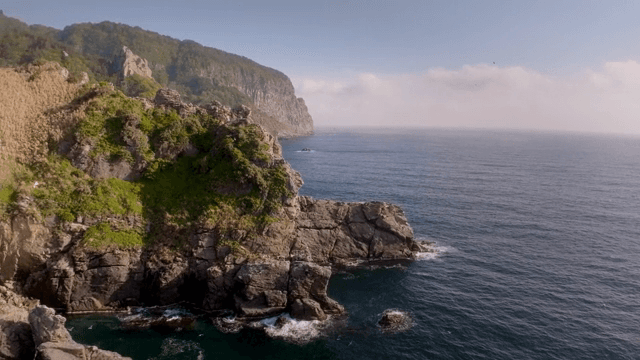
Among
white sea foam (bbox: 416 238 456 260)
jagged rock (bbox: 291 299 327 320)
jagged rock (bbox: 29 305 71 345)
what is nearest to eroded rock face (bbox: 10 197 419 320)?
jagged rock (bbox: 291 299 327 320)

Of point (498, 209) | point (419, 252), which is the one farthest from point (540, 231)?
point (419, 252)

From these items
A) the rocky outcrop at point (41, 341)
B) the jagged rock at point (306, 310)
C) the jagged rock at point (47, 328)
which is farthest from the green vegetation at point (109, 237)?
the jagged rock at point (306, 310)

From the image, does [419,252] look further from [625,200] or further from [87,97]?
[625,200]

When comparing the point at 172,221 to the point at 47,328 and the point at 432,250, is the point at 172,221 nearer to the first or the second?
the point at 47,328

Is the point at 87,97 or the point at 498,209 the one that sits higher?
the point at 87,97

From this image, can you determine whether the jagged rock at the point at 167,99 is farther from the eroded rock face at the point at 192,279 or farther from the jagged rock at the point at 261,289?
the jagged rock at the point at 261,289

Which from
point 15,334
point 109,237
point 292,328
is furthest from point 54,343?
point 292,328

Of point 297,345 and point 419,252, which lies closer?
point 297,345
